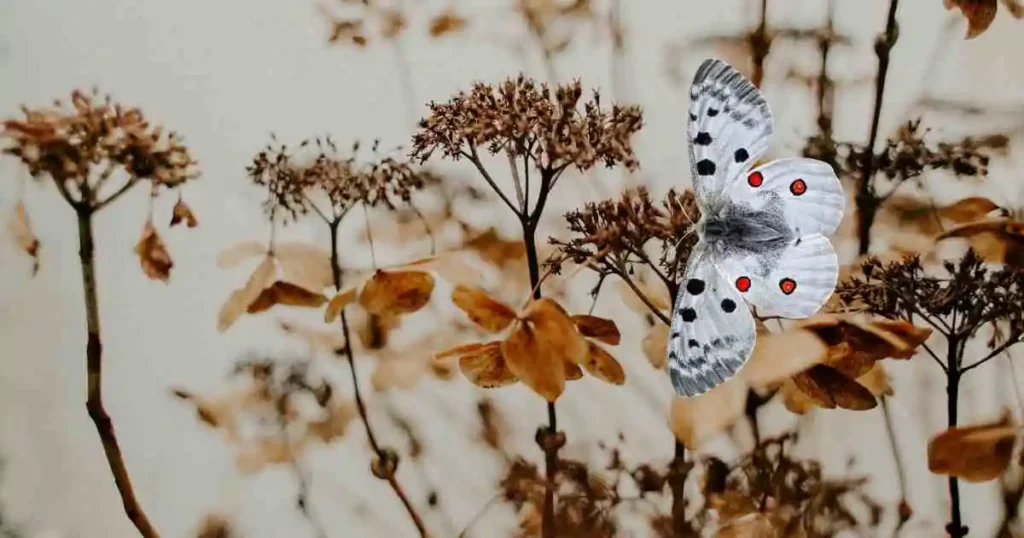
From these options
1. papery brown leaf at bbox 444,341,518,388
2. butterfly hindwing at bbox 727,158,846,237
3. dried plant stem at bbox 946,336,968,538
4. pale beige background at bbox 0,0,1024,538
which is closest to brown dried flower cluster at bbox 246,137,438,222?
pale beige background at bbox 0,0,1024,538

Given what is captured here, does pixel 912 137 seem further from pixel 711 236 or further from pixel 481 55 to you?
pixel 481 55

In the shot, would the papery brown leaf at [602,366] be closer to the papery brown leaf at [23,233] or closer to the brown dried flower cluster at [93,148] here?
the brown dried flower cluster at [93,148]

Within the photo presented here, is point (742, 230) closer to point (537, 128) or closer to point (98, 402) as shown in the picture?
point (537, 128)

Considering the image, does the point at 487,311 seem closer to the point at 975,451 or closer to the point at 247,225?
the point at 247,225

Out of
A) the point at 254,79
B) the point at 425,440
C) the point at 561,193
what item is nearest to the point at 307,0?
the point at 254,79

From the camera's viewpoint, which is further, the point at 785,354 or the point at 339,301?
the point at 339,301

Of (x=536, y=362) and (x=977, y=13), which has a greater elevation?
(x=977, y=13)

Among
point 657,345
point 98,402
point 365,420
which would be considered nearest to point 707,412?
point 657,345

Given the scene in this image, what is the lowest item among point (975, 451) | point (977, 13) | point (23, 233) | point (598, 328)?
point (975, 451)

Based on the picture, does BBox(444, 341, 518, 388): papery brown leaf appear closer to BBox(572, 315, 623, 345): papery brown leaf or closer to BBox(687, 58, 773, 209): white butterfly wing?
BBox(572, 315, 623, 345): papery brown leaf
